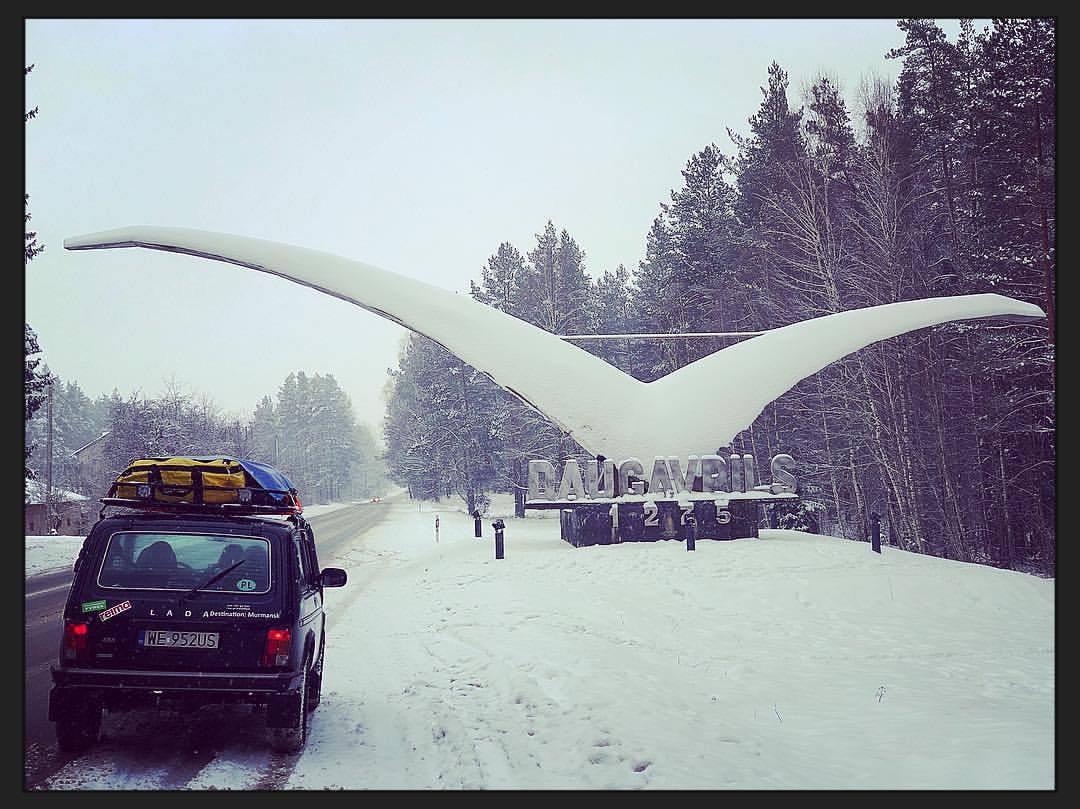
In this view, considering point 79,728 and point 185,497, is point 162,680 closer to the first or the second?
point 79,728

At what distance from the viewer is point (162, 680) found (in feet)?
15.7

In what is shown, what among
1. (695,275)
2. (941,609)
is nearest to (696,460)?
(941,609)

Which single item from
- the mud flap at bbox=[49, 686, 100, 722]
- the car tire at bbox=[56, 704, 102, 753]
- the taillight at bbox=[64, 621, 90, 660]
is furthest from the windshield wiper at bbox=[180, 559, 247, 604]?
the car tire at bbox=[56, 704, 102, 753]

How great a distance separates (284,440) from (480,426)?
55.1m

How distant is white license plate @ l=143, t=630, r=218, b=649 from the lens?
4.84 m

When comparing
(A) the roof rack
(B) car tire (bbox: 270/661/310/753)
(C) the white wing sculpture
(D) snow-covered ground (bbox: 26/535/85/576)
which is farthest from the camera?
(D) snow-covered ground (bbox: 26/535/85/576)

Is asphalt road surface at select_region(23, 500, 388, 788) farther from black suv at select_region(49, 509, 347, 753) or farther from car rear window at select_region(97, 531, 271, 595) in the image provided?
car rear window at select_region(97, 531, 271, 595)

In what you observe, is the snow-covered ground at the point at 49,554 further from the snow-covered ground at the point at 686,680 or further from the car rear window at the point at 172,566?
the car rear window at the point at 172,566

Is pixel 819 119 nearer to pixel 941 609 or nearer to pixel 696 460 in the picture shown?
pixel 696 460

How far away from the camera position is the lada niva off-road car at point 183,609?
4805 mm

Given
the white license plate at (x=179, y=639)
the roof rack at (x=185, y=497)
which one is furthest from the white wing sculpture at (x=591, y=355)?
the white license plate at (x=179, y=639)

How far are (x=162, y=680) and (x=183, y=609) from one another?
16.9 inches

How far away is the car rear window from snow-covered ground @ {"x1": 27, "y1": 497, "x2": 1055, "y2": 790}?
44.3 inches

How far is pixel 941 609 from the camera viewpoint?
10.8m
